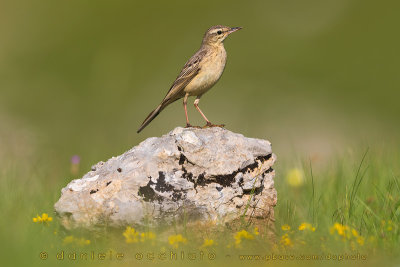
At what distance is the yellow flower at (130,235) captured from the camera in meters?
5.68

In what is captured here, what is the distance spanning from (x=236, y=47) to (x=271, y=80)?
282 cm

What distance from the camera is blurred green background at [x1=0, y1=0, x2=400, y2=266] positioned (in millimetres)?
20328

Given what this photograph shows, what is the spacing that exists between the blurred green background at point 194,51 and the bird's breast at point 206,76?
7526 mm

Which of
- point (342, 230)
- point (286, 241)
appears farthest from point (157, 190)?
point (342, 230)

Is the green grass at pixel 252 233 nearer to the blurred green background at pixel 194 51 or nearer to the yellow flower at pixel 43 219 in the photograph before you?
the yellow flower at pixel 43 219

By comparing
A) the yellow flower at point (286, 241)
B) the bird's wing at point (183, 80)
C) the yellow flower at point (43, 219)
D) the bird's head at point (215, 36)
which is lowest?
the yellow flower at point (286, 241)

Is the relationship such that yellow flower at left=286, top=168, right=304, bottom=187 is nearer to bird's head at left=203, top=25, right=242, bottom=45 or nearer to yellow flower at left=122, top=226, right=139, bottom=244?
bird's head at left=203, top=25, right=242, bottom=45

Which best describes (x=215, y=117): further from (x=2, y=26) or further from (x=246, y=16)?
(x=2, y=26)

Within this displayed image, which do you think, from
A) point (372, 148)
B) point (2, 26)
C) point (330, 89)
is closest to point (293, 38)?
point (330, 89)

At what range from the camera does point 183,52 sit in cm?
2578

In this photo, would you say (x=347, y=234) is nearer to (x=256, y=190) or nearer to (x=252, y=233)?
(x=252, y=233)

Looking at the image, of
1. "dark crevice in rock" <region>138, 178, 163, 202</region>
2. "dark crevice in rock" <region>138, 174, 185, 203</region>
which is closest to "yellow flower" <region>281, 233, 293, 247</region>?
"dark crevice in rock" <region>138, 174, 185, 203</region>

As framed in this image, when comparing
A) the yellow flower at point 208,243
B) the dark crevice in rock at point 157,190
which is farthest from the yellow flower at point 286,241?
the dark crevice in rock at point 157,190

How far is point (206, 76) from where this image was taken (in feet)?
29.3
